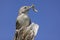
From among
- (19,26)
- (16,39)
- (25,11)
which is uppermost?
(25,11)

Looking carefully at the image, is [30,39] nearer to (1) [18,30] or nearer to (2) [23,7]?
(1) [18,30]

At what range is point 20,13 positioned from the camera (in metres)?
4.95

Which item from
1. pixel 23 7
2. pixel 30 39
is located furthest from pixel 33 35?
pixel 23 7

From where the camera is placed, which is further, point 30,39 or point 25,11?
point 25,11

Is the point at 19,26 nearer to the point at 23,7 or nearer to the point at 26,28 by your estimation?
the point at 26,28

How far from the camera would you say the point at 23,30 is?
15.5 feet

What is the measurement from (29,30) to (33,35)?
17 cm

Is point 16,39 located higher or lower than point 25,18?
lower

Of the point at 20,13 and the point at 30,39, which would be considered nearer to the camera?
the point at 30,39

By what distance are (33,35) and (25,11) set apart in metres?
0.71

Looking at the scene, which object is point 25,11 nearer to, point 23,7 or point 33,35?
point 23,7

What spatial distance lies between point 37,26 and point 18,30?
519 mm

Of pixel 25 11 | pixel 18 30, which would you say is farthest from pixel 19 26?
pixel 25 11

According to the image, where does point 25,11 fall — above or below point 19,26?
above
